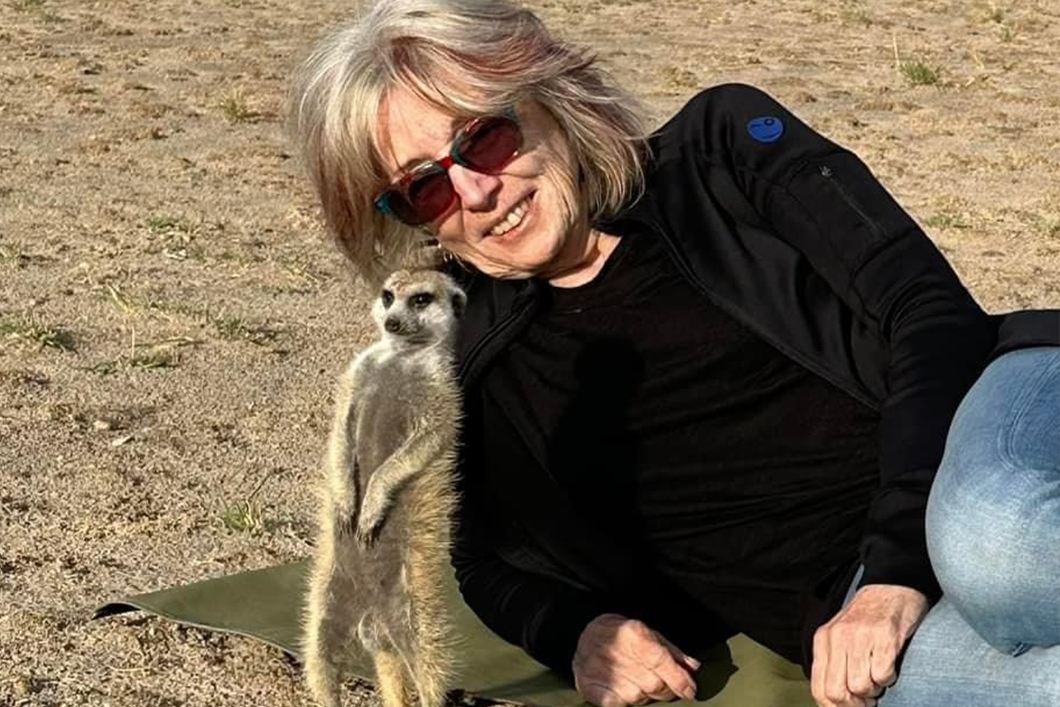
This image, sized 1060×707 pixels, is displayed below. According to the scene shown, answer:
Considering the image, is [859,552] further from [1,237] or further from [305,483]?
[1,237]

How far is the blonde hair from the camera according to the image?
9.39 ft

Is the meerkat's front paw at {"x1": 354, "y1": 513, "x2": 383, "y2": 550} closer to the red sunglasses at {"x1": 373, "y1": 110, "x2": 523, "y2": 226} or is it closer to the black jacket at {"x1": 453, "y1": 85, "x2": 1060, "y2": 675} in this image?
the black jacket at {"x1": 453, "y1": 85, "x2": 1060, "y2": 675}

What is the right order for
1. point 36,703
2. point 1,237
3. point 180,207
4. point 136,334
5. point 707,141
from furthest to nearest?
point 180,207
point 1,237
point 136,334
point 36,703
point 707,141

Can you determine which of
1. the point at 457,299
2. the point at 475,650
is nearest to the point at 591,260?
the point at 457,299

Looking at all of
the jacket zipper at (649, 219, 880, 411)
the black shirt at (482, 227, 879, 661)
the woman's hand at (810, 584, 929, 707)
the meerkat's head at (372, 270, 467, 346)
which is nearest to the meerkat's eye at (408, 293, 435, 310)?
the meerkat's head at (372, 270, 467, 346)

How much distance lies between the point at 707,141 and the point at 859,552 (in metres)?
0.74

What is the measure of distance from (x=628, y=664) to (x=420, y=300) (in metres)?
0.73

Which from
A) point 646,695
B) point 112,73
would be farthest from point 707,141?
point 112,73

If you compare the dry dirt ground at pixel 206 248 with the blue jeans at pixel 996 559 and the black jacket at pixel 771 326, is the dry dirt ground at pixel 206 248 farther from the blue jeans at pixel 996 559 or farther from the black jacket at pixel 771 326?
the blue jeans at pixel 996 559

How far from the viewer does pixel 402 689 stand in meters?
2.89

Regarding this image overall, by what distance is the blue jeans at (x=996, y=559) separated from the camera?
7.74ft

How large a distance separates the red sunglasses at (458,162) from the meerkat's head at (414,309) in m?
0.13

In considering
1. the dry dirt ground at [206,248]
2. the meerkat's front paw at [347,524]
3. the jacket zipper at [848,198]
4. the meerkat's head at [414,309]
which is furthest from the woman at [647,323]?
the dry dirt ground at [206,248]

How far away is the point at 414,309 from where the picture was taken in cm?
280
